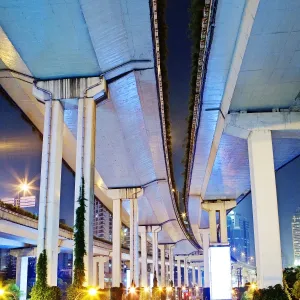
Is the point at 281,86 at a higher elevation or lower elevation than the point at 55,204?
higher

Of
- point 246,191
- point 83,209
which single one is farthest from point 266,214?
point 246,191

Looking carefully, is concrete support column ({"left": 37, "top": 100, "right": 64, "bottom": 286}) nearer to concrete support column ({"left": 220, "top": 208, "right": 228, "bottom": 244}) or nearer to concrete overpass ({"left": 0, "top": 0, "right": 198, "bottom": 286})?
concrete overpass ({"left": 0, "top": 0, "right": 198, "bottom": 286})

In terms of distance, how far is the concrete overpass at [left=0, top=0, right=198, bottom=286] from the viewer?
17.2 metres

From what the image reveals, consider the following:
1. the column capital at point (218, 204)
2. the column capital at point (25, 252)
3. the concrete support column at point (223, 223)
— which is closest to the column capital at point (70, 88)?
the column capital at point (25, 252)

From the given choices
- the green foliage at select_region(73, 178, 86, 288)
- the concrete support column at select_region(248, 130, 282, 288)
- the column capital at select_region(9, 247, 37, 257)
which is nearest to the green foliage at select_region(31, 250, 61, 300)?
the green foliage at select_region(73, 178, 86, 288)

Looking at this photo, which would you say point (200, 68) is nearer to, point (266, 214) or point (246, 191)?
point (266, 214)

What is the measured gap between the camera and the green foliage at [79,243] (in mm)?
19938

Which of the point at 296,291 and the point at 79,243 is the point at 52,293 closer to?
the point at 79,243

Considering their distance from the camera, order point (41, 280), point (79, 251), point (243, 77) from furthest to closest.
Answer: point (79, 251) → point (41, 280) → point (243, 77)

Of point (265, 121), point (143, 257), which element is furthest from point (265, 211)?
point (143, 257)

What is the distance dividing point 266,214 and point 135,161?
44.9 feet

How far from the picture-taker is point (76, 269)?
20.0 m

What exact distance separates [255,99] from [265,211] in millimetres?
4799

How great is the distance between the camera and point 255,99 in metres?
19.9
